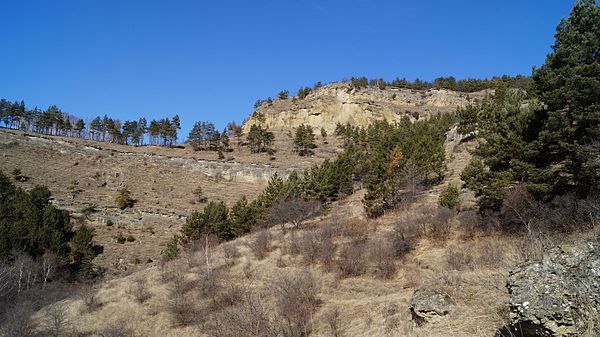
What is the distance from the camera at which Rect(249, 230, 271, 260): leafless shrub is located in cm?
2892

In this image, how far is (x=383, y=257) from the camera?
22062 mm

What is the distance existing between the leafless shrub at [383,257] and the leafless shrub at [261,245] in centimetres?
848

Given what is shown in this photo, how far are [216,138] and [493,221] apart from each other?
73.2 m

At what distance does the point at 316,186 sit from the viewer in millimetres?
40562

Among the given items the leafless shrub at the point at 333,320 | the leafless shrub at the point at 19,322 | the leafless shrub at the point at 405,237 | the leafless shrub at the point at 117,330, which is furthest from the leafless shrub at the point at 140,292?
the leafless shrub at the point at 405,237

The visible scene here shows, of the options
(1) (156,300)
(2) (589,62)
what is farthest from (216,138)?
(2) (589,62)

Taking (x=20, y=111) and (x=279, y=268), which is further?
(x=20, y=111)

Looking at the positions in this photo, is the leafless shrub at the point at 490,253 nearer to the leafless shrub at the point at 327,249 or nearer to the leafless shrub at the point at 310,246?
the leafless shrub at the point at 327,249

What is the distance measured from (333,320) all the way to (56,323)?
15.3 meters

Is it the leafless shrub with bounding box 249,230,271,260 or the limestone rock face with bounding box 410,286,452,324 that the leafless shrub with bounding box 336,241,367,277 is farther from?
the limestone rock face with bounding box 410,286,452,324

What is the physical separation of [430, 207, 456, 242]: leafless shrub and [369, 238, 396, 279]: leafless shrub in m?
3.08

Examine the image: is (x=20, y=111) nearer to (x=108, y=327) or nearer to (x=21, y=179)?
(x=21, y=179)

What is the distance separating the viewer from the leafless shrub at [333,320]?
14.2 m

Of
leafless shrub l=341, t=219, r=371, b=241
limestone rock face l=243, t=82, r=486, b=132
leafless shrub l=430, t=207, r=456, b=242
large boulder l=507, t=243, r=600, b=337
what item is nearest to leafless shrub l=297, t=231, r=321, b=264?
leafless shrub l=341, t=219, r=371, b=241
